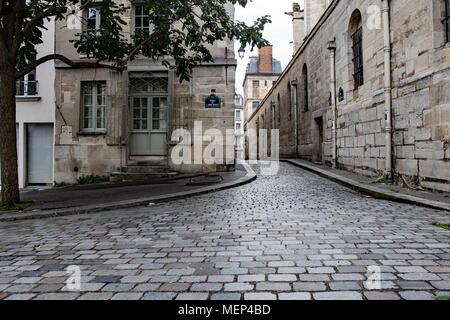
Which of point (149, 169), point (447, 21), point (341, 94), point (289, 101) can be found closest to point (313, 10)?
point (289, 101)

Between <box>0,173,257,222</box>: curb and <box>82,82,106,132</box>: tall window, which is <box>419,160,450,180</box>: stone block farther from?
<box>82,82,106,132</box>: tall window

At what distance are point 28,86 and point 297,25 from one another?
17.0 meters

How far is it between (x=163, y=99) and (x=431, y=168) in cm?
832

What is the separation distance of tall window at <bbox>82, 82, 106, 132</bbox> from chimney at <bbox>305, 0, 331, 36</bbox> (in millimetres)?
12453

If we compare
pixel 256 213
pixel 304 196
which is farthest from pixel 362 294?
pixel 304 196

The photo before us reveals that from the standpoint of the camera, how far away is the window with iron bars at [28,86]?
11.7 m

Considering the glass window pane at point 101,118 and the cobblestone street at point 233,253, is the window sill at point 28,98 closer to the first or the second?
the glass window pane at point 101,118

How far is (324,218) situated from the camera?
4.85 m

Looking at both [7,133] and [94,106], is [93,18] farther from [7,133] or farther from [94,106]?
[7,133]

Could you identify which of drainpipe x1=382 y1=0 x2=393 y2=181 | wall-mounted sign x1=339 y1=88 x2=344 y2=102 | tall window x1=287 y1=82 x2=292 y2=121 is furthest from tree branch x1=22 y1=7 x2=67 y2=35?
tall window x1=287 y1=82 x2=292 y2=121

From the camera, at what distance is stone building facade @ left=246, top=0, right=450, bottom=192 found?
21.3 feet

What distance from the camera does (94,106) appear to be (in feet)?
38.3

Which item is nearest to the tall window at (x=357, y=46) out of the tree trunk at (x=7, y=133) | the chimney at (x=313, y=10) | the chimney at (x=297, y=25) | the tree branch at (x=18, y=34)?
the chimney at (x=313, y=10)

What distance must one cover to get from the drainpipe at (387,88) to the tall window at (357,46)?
2.03 m
